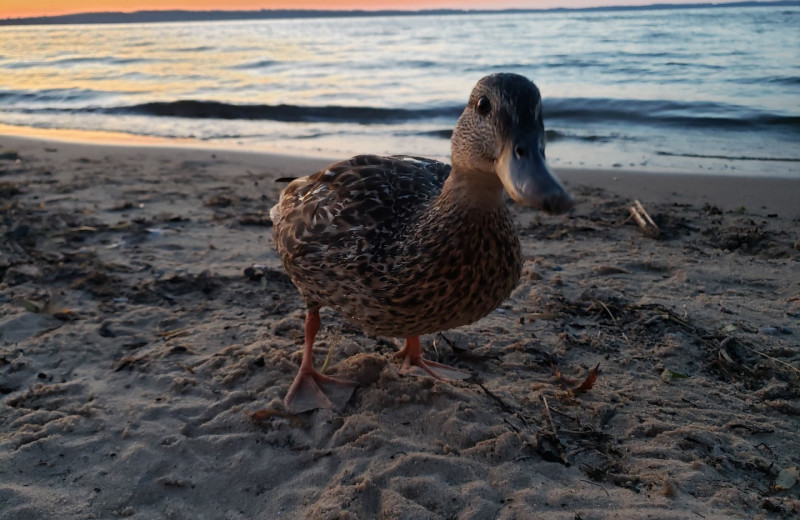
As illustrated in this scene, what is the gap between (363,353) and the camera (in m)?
3.48

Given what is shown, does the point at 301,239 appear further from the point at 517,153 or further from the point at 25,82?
the point at 25,82

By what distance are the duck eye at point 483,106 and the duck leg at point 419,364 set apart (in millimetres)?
1439

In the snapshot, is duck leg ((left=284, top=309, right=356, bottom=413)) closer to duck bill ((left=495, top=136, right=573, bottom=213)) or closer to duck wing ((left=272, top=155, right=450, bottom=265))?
duck wing ((left=272, top=155, right=450, bottom=265))

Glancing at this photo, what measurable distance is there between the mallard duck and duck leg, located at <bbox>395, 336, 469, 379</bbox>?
1.31ft

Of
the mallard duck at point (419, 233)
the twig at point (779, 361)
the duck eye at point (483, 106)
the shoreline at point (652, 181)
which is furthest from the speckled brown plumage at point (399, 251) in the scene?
the shoreline at point (652, 181)

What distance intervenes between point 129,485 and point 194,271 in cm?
218

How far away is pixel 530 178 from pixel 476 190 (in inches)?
23.9

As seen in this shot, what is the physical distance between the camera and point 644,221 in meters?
5.28

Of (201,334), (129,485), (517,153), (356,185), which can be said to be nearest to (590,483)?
(517,153)

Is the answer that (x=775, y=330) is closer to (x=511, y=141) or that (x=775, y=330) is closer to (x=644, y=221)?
(x=644, y=221)

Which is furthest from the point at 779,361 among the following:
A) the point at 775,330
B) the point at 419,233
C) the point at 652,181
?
the point at 652,181

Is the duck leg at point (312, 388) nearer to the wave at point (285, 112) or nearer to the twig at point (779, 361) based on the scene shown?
the twig at point (779, 361)

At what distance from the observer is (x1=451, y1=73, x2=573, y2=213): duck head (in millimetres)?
1823

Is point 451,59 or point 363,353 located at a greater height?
point 451,59
